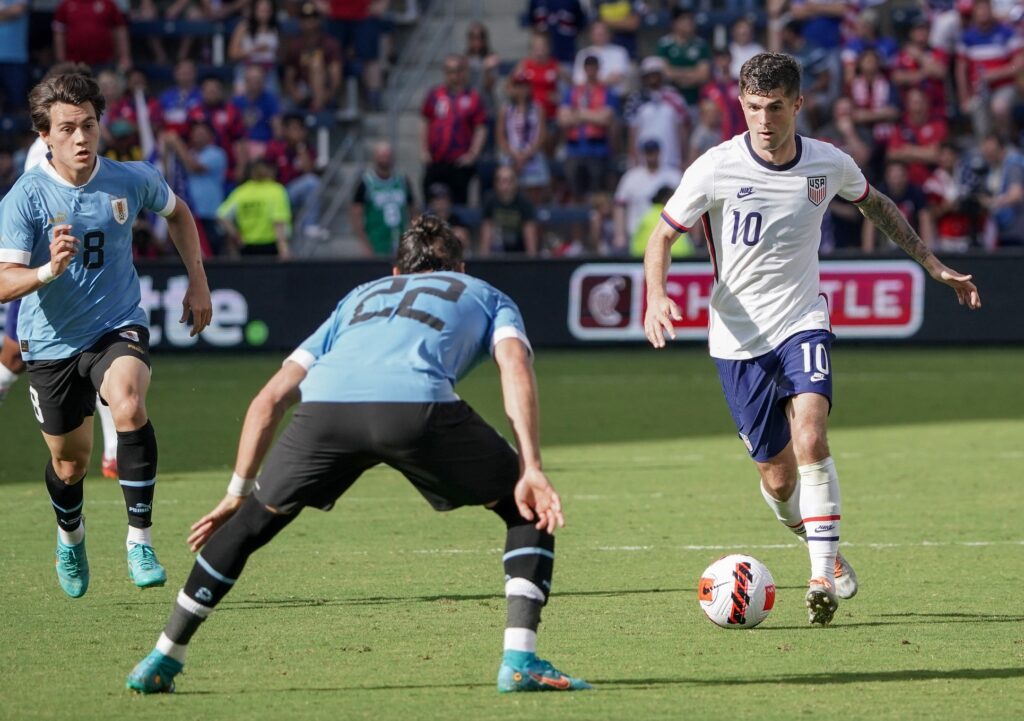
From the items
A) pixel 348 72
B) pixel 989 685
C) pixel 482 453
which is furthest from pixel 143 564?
pixel 348 72

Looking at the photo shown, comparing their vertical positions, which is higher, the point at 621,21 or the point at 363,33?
the point at 621,21

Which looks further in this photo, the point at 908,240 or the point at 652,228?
the point at 652,228

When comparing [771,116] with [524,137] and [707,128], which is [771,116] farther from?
[524,137]

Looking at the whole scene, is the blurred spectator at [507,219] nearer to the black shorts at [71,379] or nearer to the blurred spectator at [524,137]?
the blurred spectator at [524,137]

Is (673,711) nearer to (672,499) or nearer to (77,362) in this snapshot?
(77,362)

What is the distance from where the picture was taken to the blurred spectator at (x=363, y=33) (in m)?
23.5

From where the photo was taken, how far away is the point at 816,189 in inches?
296

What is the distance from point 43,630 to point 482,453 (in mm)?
2501

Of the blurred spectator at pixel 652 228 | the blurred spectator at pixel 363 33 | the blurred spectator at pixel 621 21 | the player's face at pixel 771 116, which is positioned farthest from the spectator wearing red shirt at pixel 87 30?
the player's face at pixel 771 116

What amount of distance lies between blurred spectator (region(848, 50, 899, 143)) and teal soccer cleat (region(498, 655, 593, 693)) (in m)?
17.4

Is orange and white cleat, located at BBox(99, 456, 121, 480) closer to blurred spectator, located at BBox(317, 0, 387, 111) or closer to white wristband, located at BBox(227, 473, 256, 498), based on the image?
white wristband, located at BBox(227, 473, 256, 498)

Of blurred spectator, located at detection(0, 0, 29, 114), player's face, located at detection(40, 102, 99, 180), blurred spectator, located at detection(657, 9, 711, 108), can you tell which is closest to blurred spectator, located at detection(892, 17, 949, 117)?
blurred spectator, located at detection(657, 9, 711, 108)

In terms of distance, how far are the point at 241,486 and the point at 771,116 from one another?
309cm

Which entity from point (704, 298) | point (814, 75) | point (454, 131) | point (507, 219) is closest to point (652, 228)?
point (704, 298)
